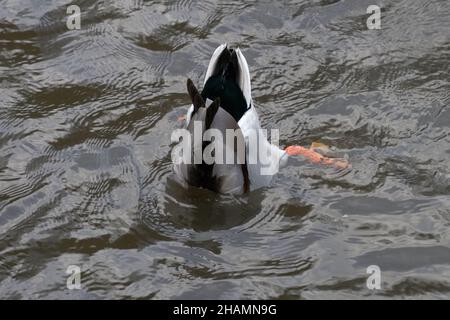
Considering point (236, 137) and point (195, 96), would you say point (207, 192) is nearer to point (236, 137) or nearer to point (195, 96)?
point (236, 137)

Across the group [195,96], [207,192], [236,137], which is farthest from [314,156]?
[195,96]

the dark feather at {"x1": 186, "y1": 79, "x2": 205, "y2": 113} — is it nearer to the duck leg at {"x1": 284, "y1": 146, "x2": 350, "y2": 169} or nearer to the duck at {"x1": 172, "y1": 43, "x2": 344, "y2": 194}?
the duck at {"x1": 172, "y1": 43, "x2": 344, "y2": 194}

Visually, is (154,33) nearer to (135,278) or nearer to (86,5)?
(86,5)

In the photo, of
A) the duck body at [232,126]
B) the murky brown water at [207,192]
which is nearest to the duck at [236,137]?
the duck body at [232,126]

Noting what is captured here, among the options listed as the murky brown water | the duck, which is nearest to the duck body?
the duck

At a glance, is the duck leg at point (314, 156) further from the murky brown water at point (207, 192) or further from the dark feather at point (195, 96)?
the dark feather at point (195, 96)

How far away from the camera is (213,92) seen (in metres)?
6.79

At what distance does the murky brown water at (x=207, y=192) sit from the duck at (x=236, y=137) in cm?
11

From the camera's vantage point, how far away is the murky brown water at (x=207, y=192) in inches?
231

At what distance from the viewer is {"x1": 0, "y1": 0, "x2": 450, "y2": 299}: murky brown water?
5.87m

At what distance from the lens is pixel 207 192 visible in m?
6.69
